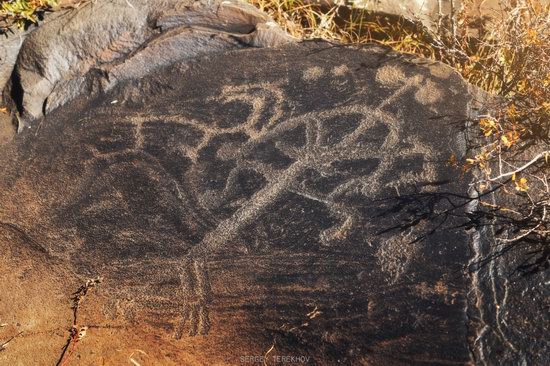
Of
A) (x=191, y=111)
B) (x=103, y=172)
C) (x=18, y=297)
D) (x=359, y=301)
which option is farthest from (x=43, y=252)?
(x=359, y=301)

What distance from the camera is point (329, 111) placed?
249 centimetres

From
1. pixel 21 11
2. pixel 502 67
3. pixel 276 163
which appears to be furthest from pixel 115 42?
pixel 502 67

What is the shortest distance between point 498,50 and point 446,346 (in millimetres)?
1486

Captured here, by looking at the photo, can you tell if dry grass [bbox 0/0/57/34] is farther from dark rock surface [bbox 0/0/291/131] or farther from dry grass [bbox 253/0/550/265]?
dry grass [bbox 253/0/550/265]

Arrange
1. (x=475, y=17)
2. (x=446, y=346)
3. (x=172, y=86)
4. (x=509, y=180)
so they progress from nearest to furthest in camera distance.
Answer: (x=446, y=346) → (x=509, y=180) → (x=172, y=86) → (x=475, y=17)

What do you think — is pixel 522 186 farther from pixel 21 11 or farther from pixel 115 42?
pixel 21 11

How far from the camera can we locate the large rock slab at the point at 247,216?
203cm

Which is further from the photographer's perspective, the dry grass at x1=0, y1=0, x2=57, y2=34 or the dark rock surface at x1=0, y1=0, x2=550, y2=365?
the dry grass at x1=0, y1=0, x2=57, y2=34

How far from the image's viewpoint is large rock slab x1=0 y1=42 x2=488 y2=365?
6.66ft

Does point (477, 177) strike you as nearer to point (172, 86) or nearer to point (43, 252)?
point (172, 86)

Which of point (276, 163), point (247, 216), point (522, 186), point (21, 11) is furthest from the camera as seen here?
point (21, 11)

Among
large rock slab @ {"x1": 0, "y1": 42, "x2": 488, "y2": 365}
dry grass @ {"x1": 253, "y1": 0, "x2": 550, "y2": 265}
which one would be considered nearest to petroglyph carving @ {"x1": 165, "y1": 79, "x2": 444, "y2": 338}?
large rock slab @ {"x1": 0, "y1": 42, "x2": 488, "y2": 365}

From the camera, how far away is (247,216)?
7.48 ft

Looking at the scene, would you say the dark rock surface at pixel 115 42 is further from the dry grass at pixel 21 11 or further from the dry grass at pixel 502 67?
the dry grass at pixel 502 67
